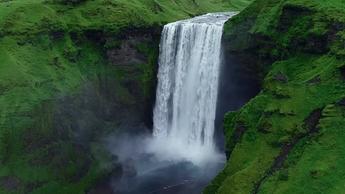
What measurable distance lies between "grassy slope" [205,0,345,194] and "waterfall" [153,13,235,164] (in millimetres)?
5657

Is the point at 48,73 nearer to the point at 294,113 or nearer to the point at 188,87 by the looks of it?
the point at 188,87

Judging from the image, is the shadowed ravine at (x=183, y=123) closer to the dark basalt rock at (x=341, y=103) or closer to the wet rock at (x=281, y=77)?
the wet rock at (x=281, y=77)

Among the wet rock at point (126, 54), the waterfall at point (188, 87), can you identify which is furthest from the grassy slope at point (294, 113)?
the wet rock at point (126, 54)

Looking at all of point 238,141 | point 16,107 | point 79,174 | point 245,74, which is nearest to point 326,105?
point 238,141

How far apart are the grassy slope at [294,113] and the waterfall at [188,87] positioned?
18.6 feet

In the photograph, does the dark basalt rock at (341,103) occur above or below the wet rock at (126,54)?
below

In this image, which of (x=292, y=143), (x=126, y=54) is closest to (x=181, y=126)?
(x=126, y=54)

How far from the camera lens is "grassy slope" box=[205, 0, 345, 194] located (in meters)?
29.7

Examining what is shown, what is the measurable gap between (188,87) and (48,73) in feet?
40.2

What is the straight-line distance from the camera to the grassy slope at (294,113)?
97.4ft

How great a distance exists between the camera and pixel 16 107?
44.0m

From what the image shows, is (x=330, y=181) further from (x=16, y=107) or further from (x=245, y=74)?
(x=16, y=107)

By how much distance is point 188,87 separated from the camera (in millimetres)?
49156

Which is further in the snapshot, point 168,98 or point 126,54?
point 168,98
